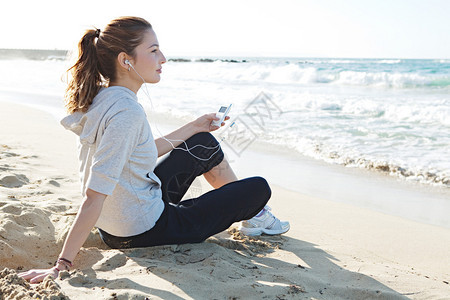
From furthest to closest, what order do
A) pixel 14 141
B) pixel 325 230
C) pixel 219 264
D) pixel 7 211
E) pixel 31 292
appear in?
pixel 14 141 < pixel 325 230 < pixel 7 211 < pixel 219 264 < pixel 31 292

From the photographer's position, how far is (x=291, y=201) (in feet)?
13.5

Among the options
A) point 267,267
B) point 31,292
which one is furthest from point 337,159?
point 31,292

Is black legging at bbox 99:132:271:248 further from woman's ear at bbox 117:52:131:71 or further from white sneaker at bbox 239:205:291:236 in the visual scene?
woman's ear at bbox 117:52:131:71

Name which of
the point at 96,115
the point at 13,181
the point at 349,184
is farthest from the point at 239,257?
the point at 349,184

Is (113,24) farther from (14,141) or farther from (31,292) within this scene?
(14,141)

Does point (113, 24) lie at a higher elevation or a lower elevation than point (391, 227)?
higher

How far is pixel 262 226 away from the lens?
3139 millimetres

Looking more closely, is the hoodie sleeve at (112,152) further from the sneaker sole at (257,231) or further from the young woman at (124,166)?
the sneaker sole at (257,231)

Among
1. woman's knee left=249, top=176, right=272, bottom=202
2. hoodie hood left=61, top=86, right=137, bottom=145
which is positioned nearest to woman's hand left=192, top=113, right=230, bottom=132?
woman's knee left=249, top=176, right=272, bottom=202

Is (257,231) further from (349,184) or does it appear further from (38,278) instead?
(349,184)

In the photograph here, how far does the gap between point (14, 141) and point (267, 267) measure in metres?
4.04

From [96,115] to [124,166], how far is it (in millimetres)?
270

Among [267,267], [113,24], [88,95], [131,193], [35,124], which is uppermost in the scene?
[113,24]

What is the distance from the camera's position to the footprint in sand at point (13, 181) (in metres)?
3.61
